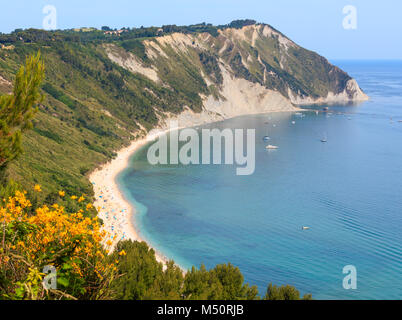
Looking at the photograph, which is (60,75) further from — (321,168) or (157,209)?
(321,168)

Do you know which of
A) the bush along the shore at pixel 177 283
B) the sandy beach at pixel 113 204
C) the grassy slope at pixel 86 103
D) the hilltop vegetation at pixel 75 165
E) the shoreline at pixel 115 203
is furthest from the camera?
the grassy slope at pixel 86 103

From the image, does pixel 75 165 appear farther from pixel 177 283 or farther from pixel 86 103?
pixel 177 283

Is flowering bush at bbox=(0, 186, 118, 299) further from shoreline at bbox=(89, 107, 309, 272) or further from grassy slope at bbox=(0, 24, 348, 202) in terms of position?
grassy slope at bbox=(0, 24, 348, 202)

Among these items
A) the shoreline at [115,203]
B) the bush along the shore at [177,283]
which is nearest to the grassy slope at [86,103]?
the shoreline at [115,203]

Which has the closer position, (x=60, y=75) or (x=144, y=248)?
(x=144, y=248)

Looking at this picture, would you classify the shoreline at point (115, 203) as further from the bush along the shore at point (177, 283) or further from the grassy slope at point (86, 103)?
the bush along the shore at point (177, 283)

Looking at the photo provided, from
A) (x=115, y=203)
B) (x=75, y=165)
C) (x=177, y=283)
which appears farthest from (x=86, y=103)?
(x=177, y=283)
